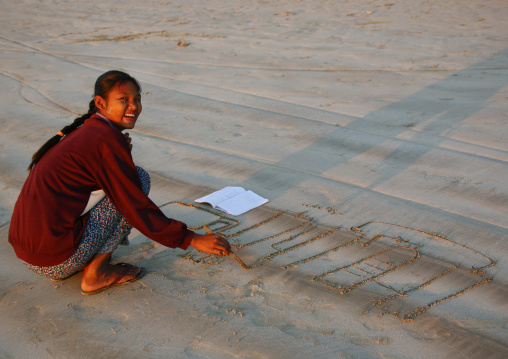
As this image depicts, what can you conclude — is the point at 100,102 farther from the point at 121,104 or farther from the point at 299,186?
the point at 299,186

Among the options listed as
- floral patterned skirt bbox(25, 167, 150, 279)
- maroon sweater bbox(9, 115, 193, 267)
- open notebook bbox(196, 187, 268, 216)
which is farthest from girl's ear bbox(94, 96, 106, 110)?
open notebook bbox(196, 187, 268, 216)

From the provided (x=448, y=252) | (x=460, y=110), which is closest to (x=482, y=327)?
(x=448, y=252)

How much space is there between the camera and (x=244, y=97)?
Answer: 19.2 ft

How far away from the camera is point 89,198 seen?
8.04ft

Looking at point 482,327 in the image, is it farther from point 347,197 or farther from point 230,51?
point 230,51

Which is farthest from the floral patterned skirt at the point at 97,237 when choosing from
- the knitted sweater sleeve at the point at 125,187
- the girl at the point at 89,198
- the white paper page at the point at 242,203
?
the white paper page at the point at 242,203

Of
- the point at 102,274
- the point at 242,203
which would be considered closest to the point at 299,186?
the point at 242,203

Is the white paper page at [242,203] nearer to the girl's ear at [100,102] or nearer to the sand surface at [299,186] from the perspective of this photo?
the sand surface at [299,186]

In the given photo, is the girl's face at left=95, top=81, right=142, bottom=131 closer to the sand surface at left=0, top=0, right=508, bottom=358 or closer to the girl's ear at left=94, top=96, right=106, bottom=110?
the girl's ear at left=94, top=96, right=106, bottom=110

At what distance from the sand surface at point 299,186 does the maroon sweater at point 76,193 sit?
1.30ft

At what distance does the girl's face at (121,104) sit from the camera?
2.51 meters

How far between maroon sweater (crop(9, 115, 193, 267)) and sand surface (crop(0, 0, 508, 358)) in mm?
396

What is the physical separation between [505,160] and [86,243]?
3194 mm

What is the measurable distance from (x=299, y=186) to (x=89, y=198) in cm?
178
